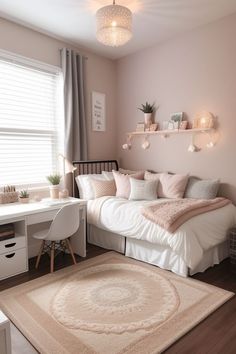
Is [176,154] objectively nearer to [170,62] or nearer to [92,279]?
[170,62]

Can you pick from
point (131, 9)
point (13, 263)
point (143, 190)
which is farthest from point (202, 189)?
point (13, 263)

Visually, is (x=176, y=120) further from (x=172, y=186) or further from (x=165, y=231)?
(x=165, y=231)

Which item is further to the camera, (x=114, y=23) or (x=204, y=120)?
(x=204, y=120)

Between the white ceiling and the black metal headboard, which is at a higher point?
the white ceiling

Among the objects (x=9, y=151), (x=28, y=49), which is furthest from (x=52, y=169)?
(x=28, y=49)

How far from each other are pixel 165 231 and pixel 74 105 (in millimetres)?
2191

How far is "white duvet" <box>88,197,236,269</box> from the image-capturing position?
2480 mm

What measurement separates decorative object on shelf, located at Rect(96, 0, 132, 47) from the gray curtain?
4.08 feet

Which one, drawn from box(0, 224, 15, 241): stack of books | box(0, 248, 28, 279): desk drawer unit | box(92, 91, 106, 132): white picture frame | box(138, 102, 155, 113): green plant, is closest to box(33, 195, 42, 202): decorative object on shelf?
box(0, 224, 15, 241): stack of books

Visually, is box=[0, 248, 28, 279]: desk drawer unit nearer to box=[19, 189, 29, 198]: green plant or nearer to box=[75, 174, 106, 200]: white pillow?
box=[19, 189, 29, 198]: green plant

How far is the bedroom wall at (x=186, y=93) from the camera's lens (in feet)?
10.6

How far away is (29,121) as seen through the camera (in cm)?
333

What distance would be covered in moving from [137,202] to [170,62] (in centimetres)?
205

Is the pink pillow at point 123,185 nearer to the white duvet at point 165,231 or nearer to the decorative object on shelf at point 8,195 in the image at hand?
the white duvet at point 165,231
